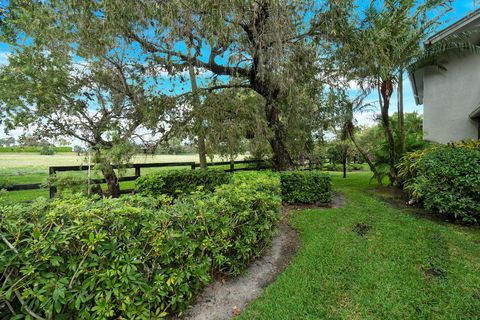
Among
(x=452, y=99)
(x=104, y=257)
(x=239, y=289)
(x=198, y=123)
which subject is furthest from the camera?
(x=452, y=99)

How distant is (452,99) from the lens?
25.3ft

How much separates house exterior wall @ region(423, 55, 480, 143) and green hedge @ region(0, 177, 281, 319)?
368 inches

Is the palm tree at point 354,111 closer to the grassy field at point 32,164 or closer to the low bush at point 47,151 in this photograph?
the grassy field at point 32,164

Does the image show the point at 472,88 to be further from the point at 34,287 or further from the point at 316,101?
the point at 34,287

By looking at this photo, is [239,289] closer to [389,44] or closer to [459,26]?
[389,44]

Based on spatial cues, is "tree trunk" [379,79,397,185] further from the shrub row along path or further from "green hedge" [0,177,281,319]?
"green hedge" [0,177,281,319]

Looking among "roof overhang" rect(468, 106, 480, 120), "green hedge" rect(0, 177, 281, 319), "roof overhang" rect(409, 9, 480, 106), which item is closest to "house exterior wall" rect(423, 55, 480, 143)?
"roof overhang" rect(468, 106, 480, 120)

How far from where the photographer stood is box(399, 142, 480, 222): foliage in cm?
437

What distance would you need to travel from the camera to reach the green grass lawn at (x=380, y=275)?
2164 millimetres

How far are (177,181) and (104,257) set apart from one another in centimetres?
449

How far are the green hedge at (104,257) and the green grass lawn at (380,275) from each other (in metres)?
0.80

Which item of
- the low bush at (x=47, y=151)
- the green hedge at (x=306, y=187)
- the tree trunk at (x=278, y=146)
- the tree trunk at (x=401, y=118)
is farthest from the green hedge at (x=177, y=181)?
the tree trunk at (x=401, y=118)

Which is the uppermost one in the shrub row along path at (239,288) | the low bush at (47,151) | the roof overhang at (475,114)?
the roof overhang at (475,114)

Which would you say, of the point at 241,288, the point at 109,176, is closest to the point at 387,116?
the point at 241,288
